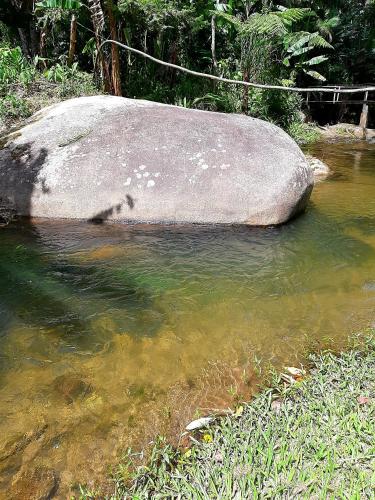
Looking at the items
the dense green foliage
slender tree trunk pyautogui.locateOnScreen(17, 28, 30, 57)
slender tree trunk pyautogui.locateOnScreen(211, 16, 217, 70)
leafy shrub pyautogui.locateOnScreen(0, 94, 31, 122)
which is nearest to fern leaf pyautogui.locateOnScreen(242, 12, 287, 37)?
the dense green foliage

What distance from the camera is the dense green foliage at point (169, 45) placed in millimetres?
8742

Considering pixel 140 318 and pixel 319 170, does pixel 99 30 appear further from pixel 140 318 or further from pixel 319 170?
pixel 140 318

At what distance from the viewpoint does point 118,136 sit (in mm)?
4461

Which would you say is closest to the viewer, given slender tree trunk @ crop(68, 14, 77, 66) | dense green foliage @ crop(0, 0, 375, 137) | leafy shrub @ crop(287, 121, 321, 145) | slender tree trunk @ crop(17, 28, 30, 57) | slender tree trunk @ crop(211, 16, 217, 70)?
dense green foliage @ crop(0, 0, 375, 137)

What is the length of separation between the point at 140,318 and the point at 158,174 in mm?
2027

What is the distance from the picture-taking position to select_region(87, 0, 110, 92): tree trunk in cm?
770

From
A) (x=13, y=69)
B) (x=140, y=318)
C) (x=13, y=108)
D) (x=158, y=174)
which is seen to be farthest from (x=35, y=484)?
(x=13, y=69)

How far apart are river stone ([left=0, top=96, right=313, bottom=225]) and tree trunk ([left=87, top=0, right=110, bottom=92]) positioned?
458 cm

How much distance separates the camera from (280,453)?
158 centimetres

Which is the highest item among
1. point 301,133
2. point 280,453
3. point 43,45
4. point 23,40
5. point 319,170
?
point 23,40

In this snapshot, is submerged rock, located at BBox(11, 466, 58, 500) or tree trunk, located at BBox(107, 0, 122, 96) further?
tree trunk, located at BBox(107, 0, 122, 96)

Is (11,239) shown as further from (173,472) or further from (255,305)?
(173,472)

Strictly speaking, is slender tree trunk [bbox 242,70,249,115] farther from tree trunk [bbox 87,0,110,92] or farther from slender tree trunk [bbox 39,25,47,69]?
slender tree trunk [bbox 39,25,47,69]

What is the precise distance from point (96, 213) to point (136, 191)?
1.67ft
